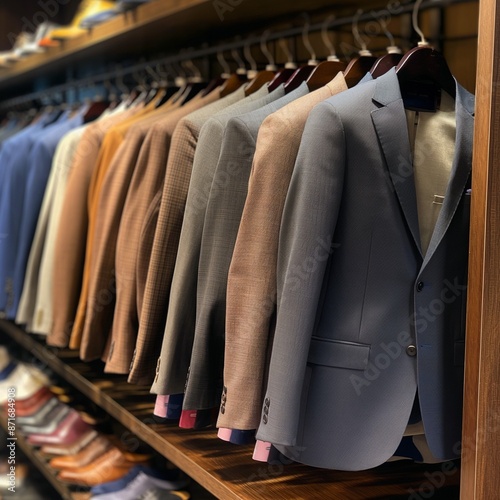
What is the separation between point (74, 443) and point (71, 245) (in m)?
1.00

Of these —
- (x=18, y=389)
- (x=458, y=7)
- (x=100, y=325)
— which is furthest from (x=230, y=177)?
(x=18, y=389)

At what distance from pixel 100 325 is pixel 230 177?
2.37 feet

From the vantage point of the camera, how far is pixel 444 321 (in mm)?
1296

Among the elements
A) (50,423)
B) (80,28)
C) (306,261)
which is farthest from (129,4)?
(50,423)

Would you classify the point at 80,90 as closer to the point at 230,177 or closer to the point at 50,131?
the point at 50,131

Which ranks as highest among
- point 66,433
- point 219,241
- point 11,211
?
point 11,211

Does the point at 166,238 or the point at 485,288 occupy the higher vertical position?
the point at 166,238

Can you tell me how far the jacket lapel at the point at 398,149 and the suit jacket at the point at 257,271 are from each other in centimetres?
15

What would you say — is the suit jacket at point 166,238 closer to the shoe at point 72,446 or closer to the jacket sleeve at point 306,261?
the jacket sleeve at point 306,261

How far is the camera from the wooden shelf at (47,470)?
248 centimetres

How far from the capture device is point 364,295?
130cm

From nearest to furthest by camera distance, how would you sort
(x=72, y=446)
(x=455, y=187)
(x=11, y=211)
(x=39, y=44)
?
(x=455, y=187)
(x=11, y=211)
(x=72, y=446)
(x=39, y=44)

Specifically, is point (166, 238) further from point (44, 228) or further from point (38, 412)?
point (38, 412)

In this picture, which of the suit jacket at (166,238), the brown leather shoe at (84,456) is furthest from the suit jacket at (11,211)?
the suit jacket at (166,238)
